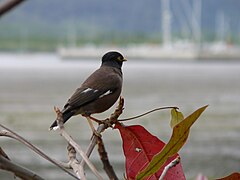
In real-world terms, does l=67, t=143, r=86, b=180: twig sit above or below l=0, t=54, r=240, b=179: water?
above

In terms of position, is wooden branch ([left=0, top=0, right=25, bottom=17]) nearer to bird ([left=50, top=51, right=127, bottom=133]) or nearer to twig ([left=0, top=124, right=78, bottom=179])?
twig ([left=0, top=124, right=78, bottom=179])

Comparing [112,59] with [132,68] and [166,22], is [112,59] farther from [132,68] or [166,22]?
A: [166,22]

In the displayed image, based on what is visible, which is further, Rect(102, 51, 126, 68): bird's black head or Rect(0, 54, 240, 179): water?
Rect(0, 54, 240, 179): water

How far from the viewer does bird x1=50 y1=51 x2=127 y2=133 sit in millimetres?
718

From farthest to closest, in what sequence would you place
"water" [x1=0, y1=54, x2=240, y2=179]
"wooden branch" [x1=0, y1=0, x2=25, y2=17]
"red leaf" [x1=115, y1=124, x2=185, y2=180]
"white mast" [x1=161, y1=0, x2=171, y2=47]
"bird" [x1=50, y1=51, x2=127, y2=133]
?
"white mast" [x1=161, y1=0, x2=171, y2=47], "water" [x1=0, y1=54, x2=240, y2=179], "bird" [x1=50, y1=51, x2=127, y2=133], "red leaf" [x1=115, y1=124, x2=185, y2=180], "wooden branch" [x1=0, y1=0, x2=25, y2=17]

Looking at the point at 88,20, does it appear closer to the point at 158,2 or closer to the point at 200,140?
the point at 158,2

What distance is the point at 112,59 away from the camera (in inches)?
35.2

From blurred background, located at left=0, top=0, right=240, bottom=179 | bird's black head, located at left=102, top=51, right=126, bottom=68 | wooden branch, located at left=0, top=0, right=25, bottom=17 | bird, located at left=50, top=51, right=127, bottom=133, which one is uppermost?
wooden branch, located at left=0, top=0, right=25, bottom=17

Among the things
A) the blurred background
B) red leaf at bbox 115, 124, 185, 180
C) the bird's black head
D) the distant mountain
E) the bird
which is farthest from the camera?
the distant mountain

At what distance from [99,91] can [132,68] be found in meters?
25.7

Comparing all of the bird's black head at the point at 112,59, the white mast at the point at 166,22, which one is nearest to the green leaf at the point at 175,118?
the bird's black head at the point at 112,59

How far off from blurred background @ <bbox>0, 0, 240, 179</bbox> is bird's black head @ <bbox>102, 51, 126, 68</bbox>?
0.45 meters

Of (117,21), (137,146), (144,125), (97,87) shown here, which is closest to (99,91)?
(97,87)

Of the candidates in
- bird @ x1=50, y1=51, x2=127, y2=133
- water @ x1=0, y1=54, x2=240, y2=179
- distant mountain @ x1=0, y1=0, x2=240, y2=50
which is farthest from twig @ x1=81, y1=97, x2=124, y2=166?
distant mountain @ x1=0, y1=0, x2=240, y2=50
